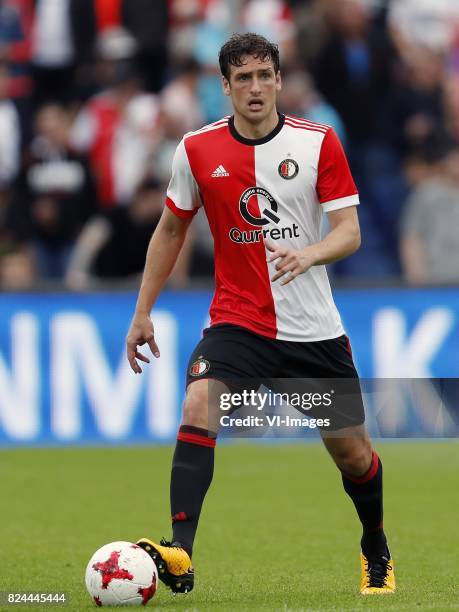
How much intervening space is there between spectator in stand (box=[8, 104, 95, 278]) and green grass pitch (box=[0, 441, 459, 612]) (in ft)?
7.74

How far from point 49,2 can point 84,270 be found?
2959 mm

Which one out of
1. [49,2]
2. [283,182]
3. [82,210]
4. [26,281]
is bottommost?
[283,182]

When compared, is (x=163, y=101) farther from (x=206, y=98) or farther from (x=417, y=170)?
(x=417, y=170)

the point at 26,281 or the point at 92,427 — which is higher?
the point at 26,281

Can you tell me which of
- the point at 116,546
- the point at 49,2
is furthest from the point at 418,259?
the point at 116,546

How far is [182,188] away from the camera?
18.9 feet

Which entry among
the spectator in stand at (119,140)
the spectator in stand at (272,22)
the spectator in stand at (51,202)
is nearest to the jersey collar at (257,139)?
the spectator in stand at (119,140)

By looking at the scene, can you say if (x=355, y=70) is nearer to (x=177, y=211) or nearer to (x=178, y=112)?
(x=178, y=112)

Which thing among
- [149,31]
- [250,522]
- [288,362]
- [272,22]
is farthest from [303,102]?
[288,362]

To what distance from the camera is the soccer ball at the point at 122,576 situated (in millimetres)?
5152

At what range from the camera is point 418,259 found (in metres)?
13.2

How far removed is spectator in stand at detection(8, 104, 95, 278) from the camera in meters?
13.5

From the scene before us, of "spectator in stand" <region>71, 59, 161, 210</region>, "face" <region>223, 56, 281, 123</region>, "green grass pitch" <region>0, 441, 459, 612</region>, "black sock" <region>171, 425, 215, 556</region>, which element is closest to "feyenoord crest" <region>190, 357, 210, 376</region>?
"black sock" <region>171, 425, 215, 556</region>

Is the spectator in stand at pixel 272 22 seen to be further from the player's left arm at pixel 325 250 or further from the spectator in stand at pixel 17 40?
the player's left arm at pixel 325 250
